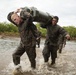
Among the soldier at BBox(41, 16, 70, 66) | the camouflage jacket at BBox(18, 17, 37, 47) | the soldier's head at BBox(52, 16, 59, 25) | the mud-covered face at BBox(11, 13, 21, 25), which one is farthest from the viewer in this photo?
the soldier at BBox(41, 16, 70, 66)

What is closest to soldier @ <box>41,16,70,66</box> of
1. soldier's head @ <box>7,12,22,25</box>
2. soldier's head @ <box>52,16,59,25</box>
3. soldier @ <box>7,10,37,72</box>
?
soldier's head @ <box>52,16,59,25</box>

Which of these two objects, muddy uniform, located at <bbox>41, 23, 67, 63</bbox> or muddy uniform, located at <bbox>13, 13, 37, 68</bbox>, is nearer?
muddy uniform, located at <bbox>13, 13, 37, 68</bbox>

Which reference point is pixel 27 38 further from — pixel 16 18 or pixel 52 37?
pixel 52 37

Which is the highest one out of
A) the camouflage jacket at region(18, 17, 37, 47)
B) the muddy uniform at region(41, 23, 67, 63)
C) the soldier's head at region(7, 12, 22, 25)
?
the soldier's head at region(7, 12, 22, 25)

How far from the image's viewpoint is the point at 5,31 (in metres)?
64.4

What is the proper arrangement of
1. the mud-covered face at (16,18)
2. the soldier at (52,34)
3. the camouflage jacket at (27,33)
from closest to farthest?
the mud-covered face at (16,18), the camouflage jacket at (27,33), the soldier at (52,34)

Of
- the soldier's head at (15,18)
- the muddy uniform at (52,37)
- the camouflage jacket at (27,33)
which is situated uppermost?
the soldier's head at (15,18)

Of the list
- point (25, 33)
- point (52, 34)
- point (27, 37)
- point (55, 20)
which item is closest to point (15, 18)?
point (25, 33)

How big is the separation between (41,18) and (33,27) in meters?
0.58

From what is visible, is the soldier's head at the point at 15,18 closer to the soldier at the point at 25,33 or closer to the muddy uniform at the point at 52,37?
the soldier at the point at 25,33

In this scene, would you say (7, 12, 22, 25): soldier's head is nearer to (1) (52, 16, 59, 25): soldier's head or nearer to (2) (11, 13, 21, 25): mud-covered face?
(2) (11, 13, 21, 25): mud-covered face

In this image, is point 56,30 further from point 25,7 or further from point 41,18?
point 25,7

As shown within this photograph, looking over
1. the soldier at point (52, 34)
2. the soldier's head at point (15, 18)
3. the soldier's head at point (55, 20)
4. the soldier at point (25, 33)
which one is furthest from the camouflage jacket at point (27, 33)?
the soldier at point (52, 34)

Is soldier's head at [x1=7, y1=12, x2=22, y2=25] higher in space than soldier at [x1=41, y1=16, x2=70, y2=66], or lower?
higher
